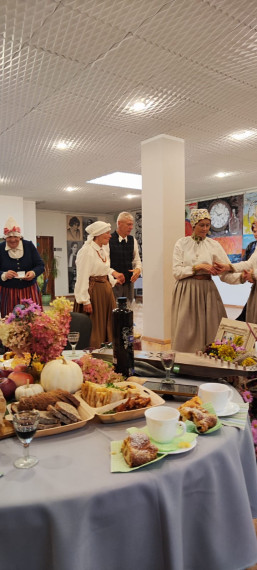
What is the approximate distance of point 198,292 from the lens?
13.0 feet

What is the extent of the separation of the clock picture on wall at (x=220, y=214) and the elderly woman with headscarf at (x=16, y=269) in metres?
7.02

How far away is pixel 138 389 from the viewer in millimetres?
1435

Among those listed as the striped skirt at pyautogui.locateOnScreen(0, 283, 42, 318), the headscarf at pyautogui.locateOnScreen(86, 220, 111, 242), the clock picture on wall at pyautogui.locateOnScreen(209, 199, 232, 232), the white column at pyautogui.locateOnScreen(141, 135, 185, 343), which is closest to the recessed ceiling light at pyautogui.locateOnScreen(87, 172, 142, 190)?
the clock picture on wall at pyautogui.locateOnScreen(209, 199, 232, 232)

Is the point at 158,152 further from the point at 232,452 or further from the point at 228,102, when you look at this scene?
the point at 232,452

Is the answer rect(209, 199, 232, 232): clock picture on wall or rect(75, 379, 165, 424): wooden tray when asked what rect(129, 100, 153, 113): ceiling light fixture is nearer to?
rect(75, 379, 165, 424): wooden tray

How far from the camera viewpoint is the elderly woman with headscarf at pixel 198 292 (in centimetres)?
395

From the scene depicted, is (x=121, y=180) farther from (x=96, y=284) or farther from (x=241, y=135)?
(x=96, y=284)

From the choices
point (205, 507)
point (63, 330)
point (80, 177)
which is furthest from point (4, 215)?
point (205, 507)

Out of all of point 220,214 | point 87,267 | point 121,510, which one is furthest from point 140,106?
point 220,214

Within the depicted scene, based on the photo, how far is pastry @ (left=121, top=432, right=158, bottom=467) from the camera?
100 centimetres

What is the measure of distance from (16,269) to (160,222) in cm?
208

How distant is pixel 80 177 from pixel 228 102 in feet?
14.4

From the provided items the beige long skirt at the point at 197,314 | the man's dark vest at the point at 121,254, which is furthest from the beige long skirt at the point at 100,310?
the man's dark vest at the point at 121,254

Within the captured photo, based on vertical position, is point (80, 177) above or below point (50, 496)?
above
